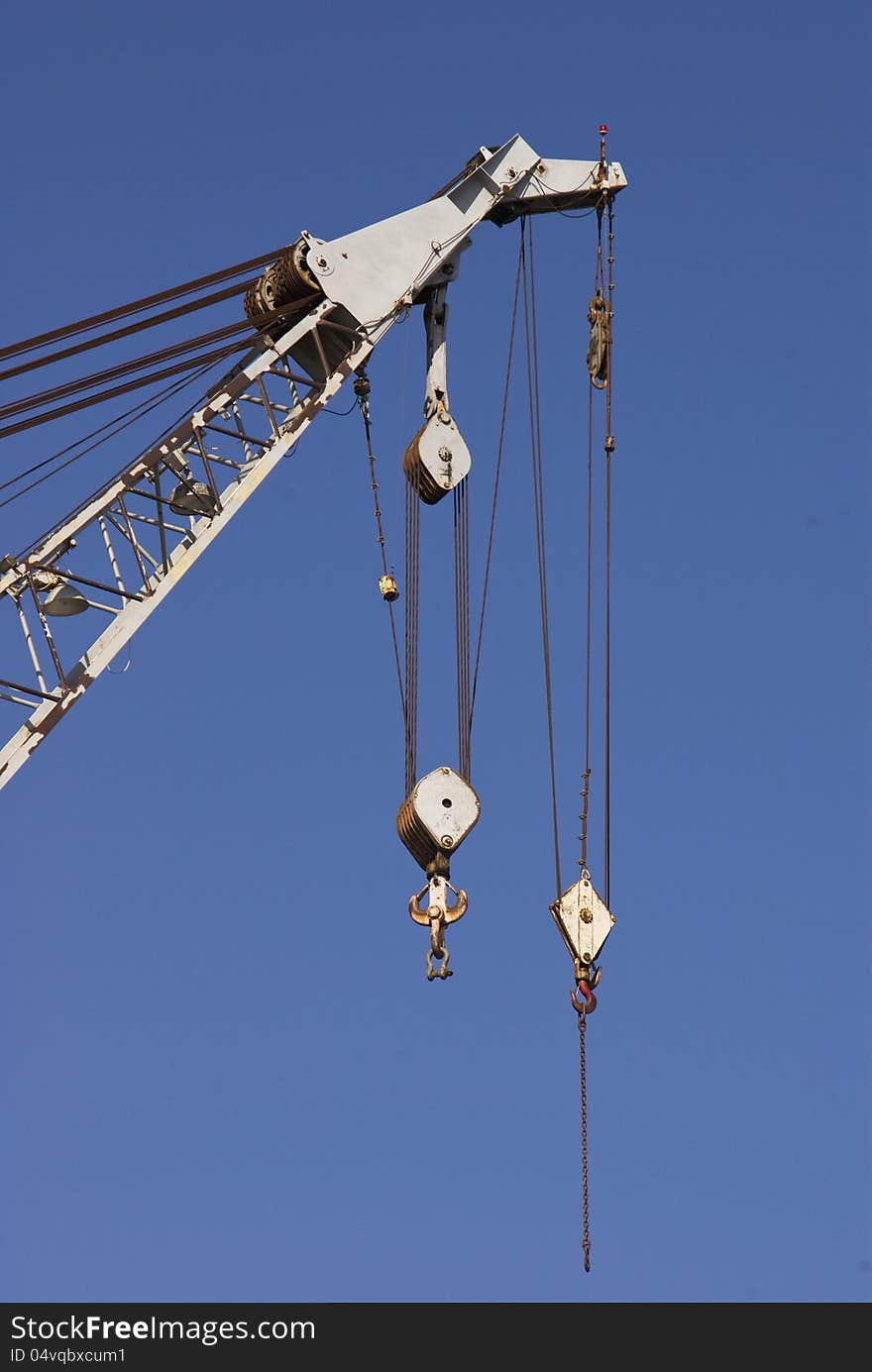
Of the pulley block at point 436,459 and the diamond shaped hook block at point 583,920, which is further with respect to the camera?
the pulley block at point 436,459

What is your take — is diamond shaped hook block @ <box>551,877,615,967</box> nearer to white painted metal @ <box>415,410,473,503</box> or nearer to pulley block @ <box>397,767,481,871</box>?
pulley block @ <box>397,767,481,871</box>

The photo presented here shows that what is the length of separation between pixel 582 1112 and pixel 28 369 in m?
14.1

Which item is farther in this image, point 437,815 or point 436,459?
point 436,459

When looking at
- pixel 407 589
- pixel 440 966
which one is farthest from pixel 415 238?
pixel 440 966

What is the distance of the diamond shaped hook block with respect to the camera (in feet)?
132

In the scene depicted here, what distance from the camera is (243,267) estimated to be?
42.3 metres

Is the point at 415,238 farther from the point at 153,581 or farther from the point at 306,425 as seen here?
the point at 153,581

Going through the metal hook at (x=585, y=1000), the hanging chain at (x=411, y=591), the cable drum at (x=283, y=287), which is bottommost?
the metal hook at (x=585, y=1000)

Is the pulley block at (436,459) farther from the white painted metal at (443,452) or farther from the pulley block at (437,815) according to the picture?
the pulley block at (437,815)

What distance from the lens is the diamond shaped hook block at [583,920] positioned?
4028 cm

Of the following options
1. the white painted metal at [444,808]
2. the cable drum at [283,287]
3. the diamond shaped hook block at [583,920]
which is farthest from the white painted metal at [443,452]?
the diamond shaped hook block at [583,920]

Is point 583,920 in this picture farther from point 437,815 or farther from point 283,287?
point 283,287

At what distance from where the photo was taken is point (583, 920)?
4047 centimetres

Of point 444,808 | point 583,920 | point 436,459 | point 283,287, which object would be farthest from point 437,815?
point 283,287
